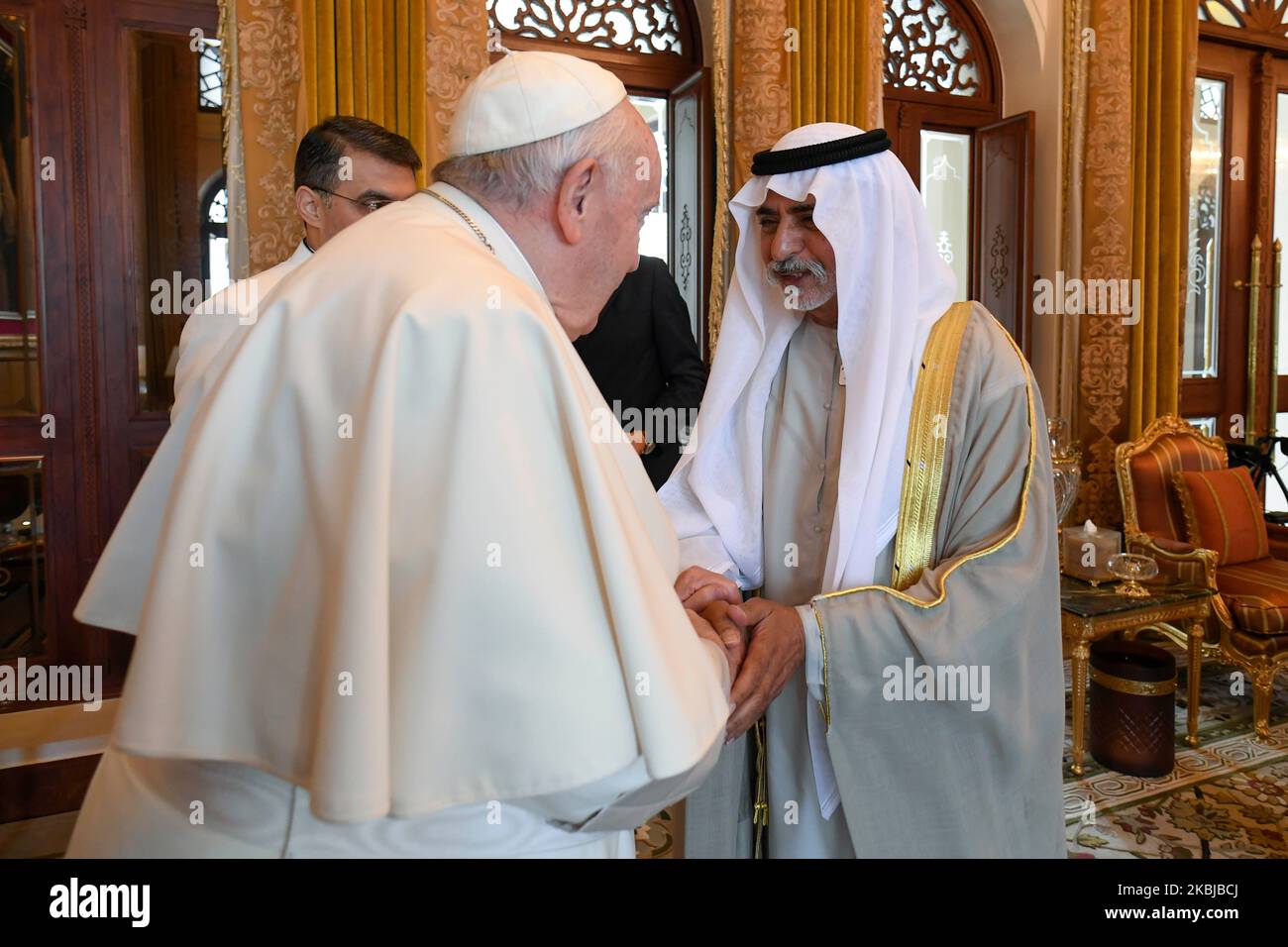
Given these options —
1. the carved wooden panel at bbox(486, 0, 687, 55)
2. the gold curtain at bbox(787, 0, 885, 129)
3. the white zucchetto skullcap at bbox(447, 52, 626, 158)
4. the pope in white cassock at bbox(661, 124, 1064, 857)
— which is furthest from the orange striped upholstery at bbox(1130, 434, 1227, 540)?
the white zucchetto skullcap at bbox(447, 52, 626, 158)

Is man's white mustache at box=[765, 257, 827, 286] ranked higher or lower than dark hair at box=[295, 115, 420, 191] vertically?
lower

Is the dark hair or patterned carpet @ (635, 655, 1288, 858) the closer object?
the dark hair

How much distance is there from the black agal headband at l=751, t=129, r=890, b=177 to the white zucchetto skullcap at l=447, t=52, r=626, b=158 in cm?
77

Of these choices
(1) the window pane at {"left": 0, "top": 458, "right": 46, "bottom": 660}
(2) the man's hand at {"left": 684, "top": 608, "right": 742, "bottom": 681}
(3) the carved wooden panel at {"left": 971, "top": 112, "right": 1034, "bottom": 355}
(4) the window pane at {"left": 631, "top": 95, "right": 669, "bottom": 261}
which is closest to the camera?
(2) the man's hand at {"left": 684, "top": 608, "right": 742, "bottom": 681}

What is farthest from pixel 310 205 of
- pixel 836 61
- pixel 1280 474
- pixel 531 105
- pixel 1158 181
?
pixel 1280 474

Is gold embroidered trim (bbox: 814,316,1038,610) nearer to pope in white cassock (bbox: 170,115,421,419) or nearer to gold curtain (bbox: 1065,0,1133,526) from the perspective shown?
pope in white cassock (bbox: 170,115,421,419)

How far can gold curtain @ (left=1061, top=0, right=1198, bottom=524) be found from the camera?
5.46 metres

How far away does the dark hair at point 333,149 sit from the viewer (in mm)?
2729

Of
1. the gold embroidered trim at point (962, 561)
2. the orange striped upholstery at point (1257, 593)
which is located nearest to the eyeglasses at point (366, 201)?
the gold embroidered trim at point (962, 561)

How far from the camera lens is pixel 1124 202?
5.48 m

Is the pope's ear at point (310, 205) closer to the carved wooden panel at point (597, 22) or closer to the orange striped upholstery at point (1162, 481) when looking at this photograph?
the carved wooden panel at point (597, 22)

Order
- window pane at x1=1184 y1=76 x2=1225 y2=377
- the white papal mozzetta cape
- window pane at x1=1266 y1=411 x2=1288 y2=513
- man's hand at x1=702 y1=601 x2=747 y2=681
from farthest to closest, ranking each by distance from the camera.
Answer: window pane at x1=1266 y1=411 x2=1288 y2=513 < window pane at x1=1184 y1=76 x2=1225 y2=377 < man's hand at x1=702 y1=601 x2=747 y2=681 < the white papal mozzetta cape

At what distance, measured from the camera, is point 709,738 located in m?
0.99

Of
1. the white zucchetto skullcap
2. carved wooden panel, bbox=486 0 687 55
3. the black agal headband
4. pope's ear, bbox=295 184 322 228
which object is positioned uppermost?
carved wooden panel, bbox=486 0 687 55
